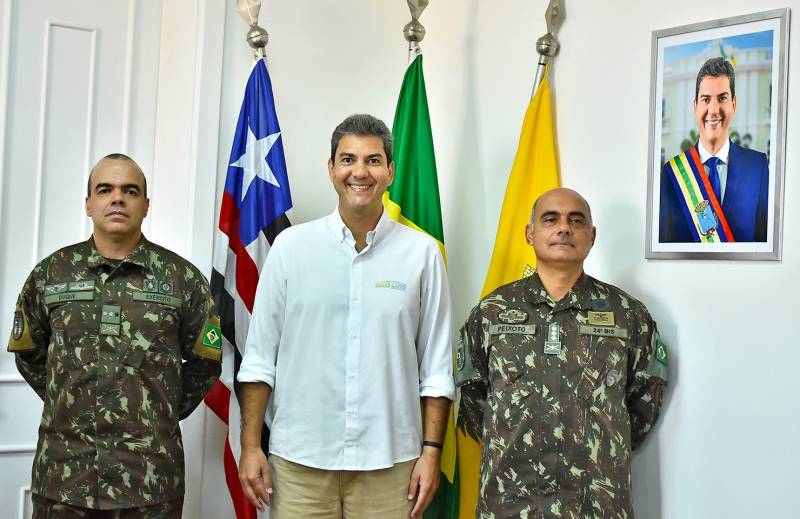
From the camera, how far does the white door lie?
241 centimetres

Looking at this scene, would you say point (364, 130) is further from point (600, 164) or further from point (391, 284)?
point (600, 164)

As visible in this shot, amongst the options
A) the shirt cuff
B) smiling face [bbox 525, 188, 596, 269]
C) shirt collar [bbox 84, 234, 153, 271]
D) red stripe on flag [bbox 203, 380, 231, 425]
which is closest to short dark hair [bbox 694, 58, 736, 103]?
smiling face [bbox 525, 188, 596, 269]

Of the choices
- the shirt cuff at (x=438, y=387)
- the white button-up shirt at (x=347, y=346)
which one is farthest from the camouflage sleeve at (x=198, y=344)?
the shirt cuff at (x=438, y=387)

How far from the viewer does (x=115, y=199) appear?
1896 millimetres

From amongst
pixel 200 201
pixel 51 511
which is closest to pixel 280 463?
pixel 51 511

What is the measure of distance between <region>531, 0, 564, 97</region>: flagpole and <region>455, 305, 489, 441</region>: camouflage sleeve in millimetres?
898

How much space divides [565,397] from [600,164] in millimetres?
831

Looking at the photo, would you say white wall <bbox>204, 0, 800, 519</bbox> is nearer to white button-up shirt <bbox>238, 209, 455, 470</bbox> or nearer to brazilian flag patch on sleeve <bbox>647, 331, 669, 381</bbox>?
brazilian flag patch on sleeve <bbox>647, 331, 669, 381</bbox>

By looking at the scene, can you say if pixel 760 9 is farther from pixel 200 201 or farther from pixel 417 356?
pixel 200 201

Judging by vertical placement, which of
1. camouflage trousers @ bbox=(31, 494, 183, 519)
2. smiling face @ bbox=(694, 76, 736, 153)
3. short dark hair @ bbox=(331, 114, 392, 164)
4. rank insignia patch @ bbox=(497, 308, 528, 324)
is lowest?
camouflage trousers @ bbox=(31, 494, 183, 519)

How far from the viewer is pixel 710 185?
211 centimetres

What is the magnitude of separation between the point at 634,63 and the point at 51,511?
6.76ft

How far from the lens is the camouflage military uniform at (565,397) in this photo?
1.93 m

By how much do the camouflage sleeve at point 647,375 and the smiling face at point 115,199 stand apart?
1.38 m
